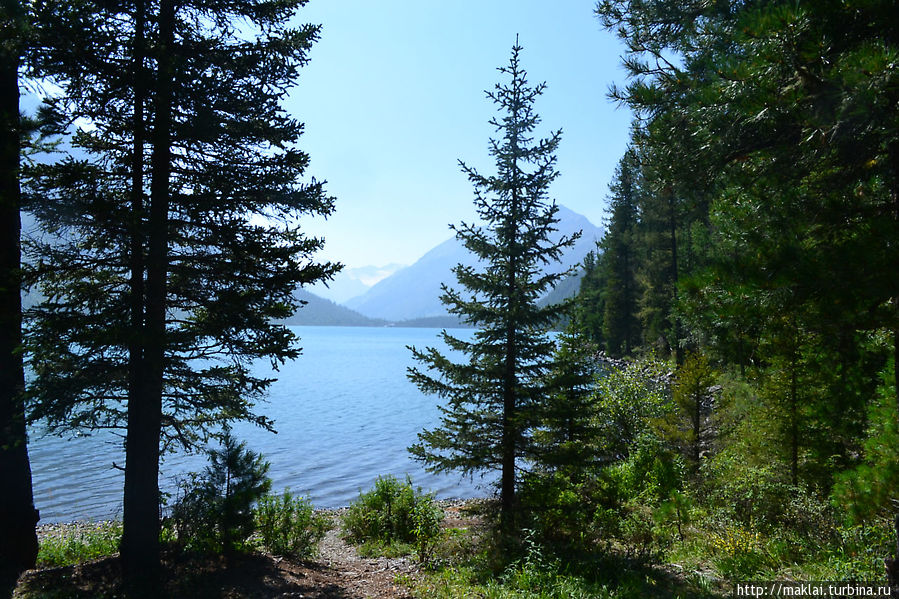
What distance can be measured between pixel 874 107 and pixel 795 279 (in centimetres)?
137

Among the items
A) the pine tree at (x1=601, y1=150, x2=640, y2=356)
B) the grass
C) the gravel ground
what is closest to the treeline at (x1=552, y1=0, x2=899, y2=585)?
the gravel ground

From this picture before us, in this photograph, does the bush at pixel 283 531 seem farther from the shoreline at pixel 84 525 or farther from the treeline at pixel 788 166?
the treeline at pixel 788 166

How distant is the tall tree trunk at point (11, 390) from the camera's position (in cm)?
655

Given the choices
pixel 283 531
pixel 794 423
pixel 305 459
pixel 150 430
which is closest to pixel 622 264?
pixel 305 459

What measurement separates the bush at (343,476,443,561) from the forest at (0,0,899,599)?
764 millimetres

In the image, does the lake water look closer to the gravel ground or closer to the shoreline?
the shoreline

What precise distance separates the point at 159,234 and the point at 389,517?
8.91 metres

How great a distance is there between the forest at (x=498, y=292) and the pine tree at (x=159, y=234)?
42 mm

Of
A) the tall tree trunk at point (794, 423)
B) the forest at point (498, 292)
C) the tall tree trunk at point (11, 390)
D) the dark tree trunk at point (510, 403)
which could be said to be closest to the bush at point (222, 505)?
the forest at point (498, 292)

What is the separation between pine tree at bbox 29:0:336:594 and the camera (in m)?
6.26

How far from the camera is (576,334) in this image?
13195 mm

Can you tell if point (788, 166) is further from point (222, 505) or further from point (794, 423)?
point (222, 505)

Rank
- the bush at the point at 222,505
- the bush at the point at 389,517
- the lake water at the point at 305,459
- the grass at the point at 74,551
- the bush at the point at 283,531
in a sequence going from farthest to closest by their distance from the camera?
the lake water at the point at 305,459 < the bush at the point at 389,517 < the bush at the point at 283,531 < the bush at the point at 222,505 < the grass at the point at 74,551

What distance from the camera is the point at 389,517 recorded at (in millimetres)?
12164
